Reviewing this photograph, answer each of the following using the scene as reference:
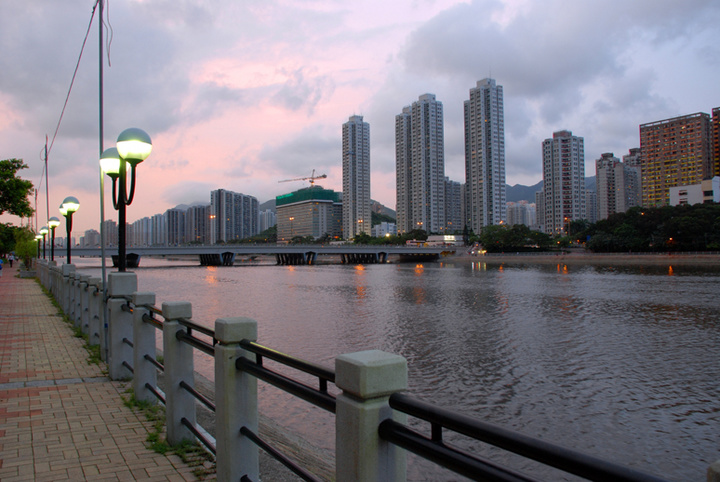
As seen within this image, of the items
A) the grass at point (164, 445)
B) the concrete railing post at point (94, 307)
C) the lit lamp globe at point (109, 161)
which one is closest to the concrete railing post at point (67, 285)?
the concrete railing post at point (94, 307)

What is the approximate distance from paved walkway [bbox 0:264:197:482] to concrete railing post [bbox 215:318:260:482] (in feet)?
3.09

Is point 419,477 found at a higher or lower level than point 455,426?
lower

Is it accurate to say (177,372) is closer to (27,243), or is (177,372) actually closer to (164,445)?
(164,445)

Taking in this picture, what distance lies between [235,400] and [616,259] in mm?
89837

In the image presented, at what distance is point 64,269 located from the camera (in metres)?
13.7

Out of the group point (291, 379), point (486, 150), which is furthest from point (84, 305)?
point (486, 150)

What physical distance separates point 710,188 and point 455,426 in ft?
456

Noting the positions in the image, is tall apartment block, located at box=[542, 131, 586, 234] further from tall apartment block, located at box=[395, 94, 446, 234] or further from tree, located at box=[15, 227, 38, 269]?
tree, located at box=[15, 227, 38, 269]

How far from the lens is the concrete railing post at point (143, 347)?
5949mm

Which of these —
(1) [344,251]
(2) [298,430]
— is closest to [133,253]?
(1) [344,251]

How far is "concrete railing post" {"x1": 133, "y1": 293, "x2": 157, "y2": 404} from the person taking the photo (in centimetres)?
595

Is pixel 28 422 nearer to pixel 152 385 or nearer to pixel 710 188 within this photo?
pixel 152 385

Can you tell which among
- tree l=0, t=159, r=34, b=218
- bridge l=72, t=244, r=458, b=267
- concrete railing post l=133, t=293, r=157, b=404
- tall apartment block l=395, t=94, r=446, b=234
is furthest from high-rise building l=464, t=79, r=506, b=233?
concrete railing post l=133, t=293, r=157, b=404

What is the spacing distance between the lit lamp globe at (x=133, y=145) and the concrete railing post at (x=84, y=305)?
3975 millimetres
